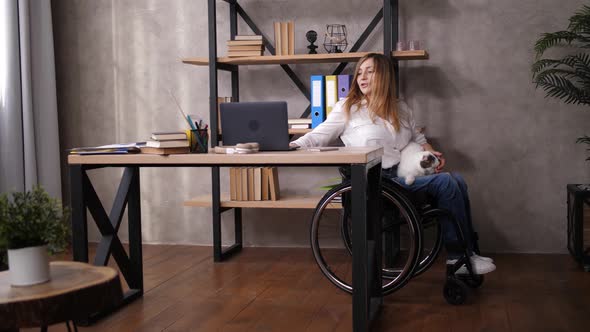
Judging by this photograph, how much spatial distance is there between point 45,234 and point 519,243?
301 cm

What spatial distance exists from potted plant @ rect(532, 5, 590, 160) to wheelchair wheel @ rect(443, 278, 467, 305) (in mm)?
1209

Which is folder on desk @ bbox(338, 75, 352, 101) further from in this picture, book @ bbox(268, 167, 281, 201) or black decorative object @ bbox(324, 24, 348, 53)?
book @ bbox(268, 167, 281, 201)

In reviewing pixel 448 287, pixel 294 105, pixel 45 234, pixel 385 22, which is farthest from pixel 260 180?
pixel 45 234

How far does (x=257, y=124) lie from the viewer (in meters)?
2.57

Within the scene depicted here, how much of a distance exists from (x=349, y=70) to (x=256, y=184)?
2.98ft

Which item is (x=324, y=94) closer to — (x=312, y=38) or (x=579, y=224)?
(x=312, y=38)

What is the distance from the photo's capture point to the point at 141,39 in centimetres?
438

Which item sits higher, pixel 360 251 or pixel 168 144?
pixel 168 144

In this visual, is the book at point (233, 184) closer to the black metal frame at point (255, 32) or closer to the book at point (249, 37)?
the black metal frame at point (255, 32)

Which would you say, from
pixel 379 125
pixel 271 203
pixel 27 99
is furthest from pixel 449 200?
pixel 27 99

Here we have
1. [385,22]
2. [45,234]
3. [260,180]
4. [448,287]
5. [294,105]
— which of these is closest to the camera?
[45,234]

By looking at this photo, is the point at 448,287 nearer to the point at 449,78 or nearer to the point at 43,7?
the point at 449,78

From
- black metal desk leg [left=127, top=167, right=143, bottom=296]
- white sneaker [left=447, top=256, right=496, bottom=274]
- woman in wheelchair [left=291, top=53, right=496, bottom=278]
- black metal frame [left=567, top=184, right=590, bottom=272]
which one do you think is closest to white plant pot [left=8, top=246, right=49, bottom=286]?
black metal desk leg [left=127, top=167, right=143, bottom=296]

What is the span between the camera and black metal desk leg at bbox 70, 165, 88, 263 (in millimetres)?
2662
